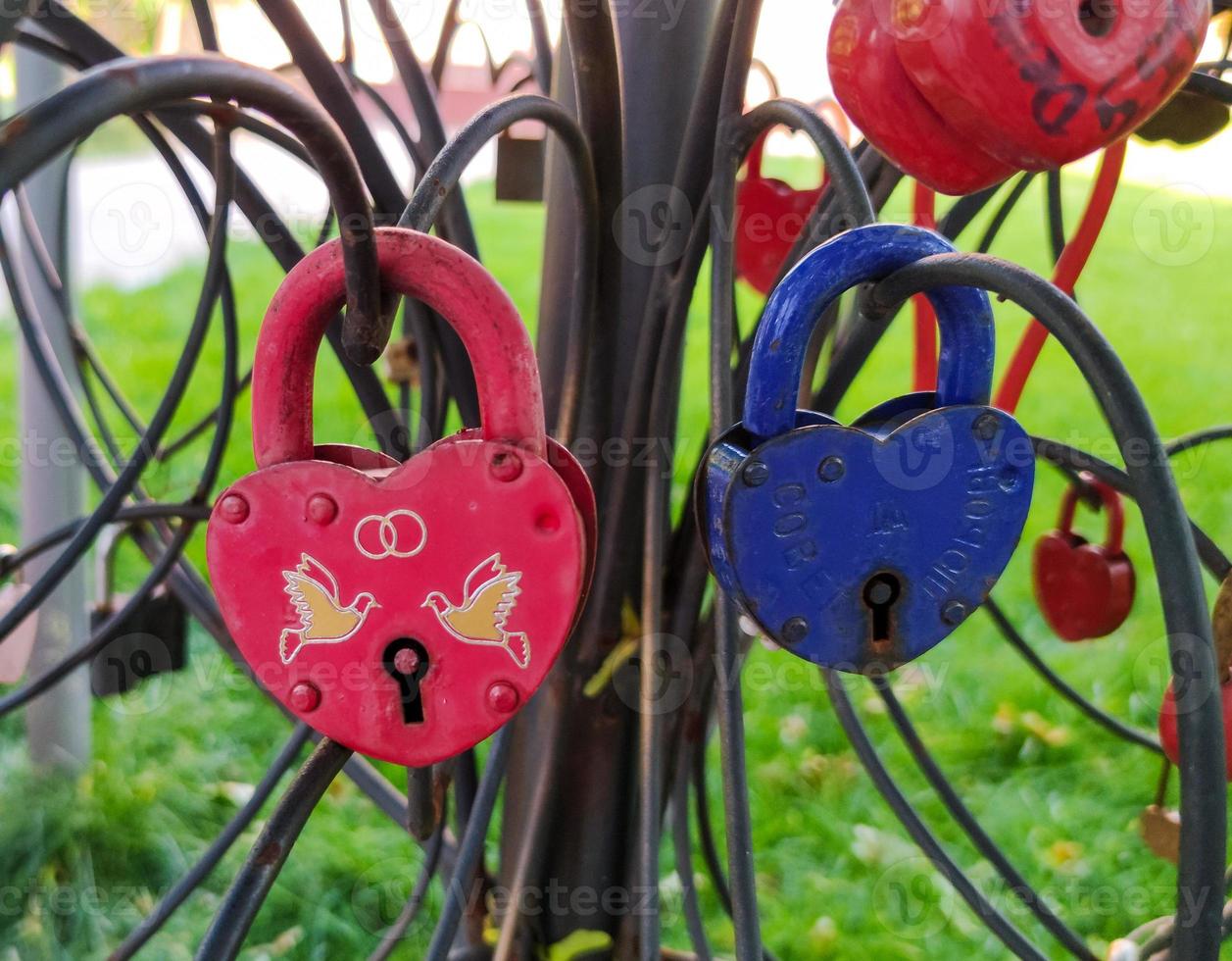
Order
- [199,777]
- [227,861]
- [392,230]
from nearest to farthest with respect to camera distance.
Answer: [392,230], [227,861], [199,777]

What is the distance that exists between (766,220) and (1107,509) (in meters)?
0.33

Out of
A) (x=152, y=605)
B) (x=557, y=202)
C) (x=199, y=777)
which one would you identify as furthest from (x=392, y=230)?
(x=199, y=777)

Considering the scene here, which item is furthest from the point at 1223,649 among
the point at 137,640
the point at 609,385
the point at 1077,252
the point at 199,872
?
the point at 137,640

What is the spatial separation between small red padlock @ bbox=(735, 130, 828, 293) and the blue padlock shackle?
507 millimetres

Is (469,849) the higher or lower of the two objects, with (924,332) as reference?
lower

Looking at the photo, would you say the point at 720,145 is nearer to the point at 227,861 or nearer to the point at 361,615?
the point at 361,615

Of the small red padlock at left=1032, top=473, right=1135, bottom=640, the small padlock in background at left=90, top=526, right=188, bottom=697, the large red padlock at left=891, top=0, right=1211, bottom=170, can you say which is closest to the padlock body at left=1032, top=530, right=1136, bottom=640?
the small red padlock at left=1032, top=473, right=1135, bottom=640

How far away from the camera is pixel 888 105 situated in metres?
0.38

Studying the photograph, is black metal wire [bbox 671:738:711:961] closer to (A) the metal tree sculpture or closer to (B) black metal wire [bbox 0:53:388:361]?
(A) the metal tree sculpture

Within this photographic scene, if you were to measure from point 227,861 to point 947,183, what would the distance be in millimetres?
1053

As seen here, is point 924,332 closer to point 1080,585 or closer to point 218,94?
point 1080,585

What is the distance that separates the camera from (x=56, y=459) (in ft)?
3.54

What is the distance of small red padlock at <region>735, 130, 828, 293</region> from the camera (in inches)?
33.9

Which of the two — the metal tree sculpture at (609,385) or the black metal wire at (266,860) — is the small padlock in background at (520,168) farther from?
the black metal wire at (266,860)
